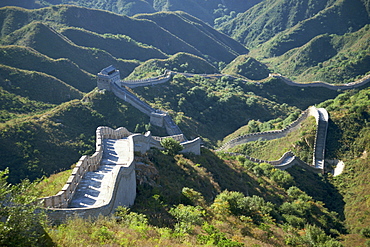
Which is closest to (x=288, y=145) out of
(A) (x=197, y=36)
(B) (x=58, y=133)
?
(B) (x=58, y=133)

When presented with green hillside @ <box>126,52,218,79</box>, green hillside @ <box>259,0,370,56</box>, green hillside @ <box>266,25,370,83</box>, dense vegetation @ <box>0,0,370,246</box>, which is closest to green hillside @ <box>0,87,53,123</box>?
dense vegetation @ <box>0,0,370,246</box>

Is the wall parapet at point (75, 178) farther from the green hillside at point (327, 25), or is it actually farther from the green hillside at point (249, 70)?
the green hillside at point (327, 25)

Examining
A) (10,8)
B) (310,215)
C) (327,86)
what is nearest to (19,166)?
(310,215)

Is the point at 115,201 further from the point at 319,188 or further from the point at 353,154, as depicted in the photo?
the point at 353,154

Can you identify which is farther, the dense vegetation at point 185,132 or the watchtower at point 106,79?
the watchtower at point 106,79

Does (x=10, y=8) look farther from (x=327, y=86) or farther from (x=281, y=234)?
(x=281, y=234)

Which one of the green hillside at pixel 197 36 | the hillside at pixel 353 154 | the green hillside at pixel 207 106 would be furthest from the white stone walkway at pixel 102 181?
the green hillside at pixel 197 36
